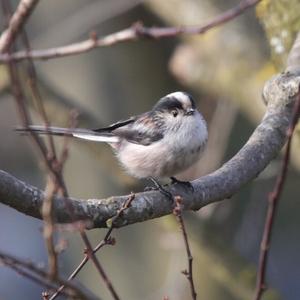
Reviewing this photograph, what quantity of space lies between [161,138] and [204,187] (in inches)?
27.6

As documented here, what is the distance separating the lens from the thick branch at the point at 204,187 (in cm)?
242

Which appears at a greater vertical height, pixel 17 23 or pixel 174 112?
pixel 174 112

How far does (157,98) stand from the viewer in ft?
22.1

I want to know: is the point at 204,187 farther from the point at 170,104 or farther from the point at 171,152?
the point at 170,104

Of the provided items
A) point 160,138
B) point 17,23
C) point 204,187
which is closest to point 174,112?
point 160,138

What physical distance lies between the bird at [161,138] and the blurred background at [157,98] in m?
0.95

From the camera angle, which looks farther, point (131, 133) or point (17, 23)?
point (131, 133)

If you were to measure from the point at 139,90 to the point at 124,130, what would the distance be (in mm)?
2932

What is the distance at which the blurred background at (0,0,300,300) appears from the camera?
538 centimetres

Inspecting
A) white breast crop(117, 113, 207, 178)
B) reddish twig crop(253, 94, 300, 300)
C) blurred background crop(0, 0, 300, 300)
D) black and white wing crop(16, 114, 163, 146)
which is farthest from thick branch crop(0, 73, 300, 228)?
blurred background crop(0, 0, 300, 300)

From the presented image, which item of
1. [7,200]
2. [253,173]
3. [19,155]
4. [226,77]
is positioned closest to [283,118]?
[253,173]

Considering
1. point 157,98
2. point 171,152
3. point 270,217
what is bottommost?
point 270,217

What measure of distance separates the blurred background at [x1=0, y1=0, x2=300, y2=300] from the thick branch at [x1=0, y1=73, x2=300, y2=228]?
0.91 meters

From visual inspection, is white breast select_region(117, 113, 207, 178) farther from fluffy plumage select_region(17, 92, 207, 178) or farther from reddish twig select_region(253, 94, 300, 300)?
reddish twig select_region(253, 94, 300, 300)
